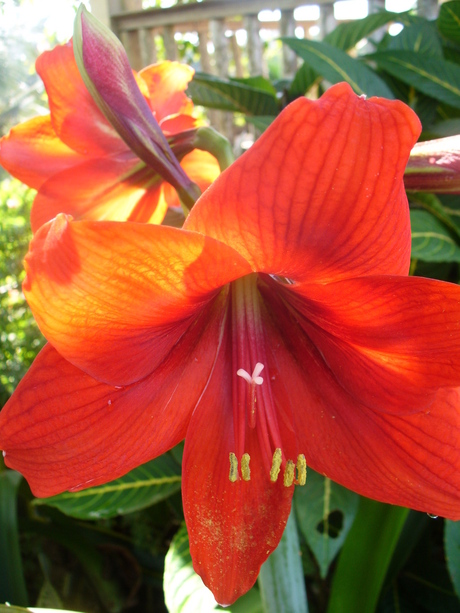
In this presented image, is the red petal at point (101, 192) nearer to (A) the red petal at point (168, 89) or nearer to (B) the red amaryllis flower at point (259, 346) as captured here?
(A) the red petal at point (168, 89)

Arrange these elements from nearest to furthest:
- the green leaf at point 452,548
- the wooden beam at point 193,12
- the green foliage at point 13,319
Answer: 1. the green leaf at point 452,548
2. the green foliage at point 13,319
3. the wooden beam at point 193,12

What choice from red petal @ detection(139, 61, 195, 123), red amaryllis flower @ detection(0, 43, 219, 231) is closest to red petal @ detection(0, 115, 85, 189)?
red amaryllis flower @ detection(0, 43, 219, 231)

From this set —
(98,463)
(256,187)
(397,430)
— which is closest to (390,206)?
(256,187)

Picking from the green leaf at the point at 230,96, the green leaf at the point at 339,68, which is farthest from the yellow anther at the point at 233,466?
the green leaf at the point at 230,96

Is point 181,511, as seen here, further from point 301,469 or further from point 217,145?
point 217,145

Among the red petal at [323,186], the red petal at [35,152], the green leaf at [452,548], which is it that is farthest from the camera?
the green leaf at [452,548]

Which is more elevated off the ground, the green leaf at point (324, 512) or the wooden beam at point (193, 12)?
the wooden beam at point (193, 12)

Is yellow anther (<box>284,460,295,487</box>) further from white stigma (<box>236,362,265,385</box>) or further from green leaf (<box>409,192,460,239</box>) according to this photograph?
green leaf (<box>409,192,460,239</box>)

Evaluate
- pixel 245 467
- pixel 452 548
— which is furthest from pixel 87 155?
pixel 452 548
